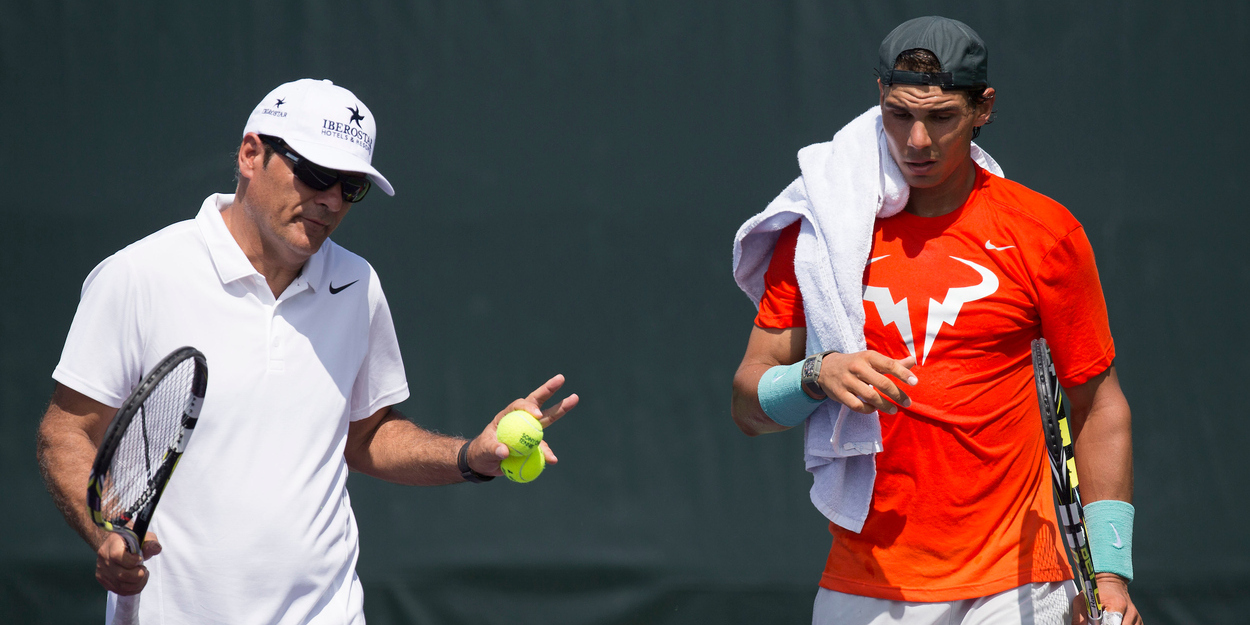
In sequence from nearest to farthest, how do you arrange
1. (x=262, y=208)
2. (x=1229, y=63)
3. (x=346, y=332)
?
(x=262, y=208) → (x=346, y=332) → (x=1229, y=63)

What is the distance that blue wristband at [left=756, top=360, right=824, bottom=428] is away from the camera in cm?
235

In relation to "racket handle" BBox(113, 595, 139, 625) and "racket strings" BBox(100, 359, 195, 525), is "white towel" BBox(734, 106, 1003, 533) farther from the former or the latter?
"racket handle" BBox(113, 595, 139, 625)

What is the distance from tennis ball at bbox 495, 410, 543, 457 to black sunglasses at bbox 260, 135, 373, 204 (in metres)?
0.56

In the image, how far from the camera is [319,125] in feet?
7.54

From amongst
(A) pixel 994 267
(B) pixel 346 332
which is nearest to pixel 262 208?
(B) pixel 346 332

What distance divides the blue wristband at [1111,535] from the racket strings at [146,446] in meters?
1.80

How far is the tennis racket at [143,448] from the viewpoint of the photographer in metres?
1.84

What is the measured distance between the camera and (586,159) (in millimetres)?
3893

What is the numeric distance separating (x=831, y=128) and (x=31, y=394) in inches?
116

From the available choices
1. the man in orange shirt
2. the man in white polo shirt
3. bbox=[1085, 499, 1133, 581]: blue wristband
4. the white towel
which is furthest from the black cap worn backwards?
the man in white polo shirt

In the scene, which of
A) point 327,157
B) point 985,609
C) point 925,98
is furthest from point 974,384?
point 327,157

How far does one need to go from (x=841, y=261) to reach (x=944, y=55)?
47 cm

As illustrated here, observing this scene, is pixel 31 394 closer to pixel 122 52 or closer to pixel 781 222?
pixel 122 52

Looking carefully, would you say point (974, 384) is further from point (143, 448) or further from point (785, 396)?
point (143, 448)
